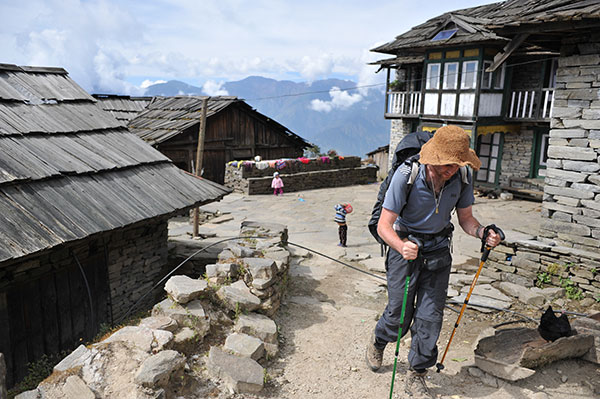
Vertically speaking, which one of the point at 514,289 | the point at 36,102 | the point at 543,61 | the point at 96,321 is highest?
the point at 543,61

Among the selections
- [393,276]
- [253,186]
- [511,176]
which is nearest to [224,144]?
[253,186]

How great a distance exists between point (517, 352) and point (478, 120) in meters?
14.5

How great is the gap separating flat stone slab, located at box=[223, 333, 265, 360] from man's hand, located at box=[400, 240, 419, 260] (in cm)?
172

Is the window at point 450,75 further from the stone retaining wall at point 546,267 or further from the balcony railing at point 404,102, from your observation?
the stone retaining wall at point 546,267

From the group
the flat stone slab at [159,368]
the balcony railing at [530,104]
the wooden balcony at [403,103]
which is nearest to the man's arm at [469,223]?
the flat stone slab at [159,368]

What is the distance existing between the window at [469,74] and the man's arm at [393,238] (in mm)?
15541

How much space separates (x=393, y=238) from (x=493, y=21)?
24.7ft

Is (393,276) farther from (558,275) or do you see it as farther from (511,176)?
(511,176)

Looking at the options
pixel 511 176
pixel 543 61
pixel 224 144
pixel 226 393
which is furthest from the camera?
pixel 224 144

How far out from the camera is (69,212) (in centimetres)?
526

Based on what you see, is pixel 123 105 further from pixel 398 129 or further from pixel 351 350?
pixel 351 350

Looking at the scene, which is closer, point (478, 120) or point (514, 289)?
point (514, 289)

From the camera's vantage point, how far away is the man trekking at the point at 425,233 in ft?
11.2

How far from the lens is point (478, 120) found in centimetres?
1711
